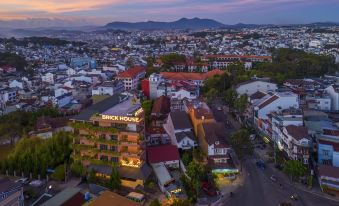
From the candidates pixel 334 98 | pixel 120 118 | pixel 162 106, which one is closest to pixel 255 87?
pixel 334 98

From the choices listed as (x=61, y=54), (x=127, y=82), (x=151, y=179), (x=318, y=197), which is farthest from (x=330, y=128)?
(x=61, y=54)

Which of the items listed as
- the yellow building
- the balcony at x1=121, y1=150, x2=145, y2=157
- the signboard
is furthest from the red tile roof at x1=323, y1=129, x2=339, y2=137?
the signboard

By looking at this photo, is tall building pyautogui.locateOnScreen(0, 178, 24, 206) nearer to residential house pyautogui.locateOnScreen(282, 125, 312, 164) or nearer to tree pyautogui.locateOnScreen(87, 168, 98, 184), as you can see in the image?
tree pyautogui.locateOnScreen(87, 168, 98, 184)

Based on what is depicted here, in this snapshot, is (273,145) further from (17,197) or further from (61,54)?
(61,54)

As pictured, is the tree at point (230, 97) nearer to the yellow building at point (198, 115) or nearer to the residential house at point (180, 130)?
the yellow building at point (198, 115)

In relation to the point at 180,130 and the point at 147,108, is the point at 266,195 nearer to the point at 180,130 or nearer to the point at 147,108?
the point at 180,130
